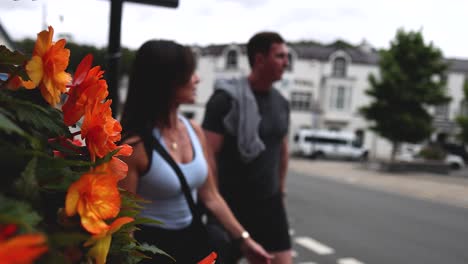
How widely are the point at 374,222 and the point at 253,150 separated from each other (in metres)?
7.07

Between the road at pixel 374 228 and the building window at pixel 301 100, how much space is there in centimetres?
2649

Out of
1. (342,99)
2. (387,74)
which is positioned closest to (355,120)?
(342,99)

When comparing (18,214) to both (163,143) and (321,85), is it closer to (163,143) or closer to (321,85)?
→ (163,143)

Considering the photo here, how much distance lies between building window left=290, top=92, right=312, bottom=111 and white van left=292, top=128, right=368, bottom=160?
6.10 meters

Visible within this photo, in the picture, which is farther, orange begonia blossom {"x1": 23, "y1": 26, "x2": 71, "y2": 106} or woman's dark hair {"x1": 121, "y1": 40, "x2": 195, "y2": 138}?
woman's dark hair {"x1": 121, "y1": 40, "x2": 195, "y2": 138}

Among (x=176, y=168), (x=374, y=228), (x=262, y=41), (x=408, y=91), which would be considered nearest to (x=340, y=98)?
(x=408, y=91)

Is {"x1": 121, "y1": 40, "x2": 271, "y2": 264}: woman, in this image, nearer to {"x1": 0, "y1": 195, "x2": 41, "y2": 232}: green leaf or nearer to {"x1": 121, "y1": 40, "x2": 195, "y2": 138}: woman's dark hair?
{"x1": 121, "y1": 40, "x2": 195, "y2": 138}: woman's dark hair

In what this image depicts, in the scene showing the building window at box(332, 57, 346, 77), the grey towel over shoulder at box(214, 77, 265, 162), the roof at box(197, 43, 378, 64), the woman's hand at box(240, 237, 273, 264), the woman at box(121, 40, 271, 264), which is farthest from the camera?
the building window at box(332, 57, 346, 77)

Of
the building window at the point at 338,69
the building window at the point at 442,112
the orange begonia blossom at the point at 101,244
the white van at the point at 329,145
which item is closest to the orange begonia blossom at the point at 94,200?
the orange begonia blossom at the point at 101,244

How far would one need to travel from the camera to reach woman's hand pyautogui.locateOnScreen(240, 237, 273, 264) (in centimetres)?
243

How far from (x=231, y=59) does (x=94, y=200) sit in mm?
39908

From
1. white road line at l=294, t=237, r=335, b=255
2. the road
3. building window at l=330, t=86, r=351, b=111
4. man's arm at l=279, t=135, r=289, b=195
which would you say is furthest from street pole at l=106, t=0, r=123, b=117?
building window at l=330, t=86, r=351, b=111

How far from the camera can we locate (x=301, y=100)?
135ft

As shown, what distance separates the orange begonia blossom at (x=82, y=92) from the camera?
0.62 m
